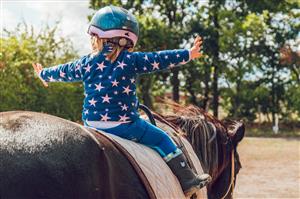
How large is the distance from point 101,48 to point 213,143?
1.65m

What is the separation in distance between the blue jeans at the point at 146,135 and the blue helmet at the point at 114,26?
478 millimetres

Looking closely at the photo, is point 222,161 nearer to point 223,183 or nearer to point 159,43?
point 223,183

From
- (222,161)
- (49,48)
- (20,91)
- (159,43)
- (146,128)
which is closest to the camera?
(146,128)

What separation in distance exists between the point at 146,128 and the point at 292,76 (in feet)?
102

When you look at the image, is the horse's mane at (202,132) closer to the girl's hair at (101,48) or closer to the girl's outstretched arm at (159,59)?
the girl's outstretched arm at (159,59)

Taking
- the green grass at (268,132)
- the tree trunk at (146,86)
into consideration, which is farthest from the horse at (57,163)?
the tree trunk at (146,86)

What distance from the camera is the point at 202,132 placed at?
445cm

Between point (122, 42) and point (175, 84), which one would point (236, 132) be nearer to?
point (122, 42)

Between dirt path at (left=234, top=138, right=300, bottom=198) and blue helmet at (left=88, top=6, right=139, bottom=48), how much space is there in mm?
7754

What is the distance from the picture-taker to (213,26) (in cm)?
3409

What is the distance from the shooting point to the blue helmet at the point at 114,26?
3201 mm

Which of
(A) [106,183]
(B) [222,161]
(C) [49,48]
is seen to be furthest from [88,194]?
(C) [49,48]

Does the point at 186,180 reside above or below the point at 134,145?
below

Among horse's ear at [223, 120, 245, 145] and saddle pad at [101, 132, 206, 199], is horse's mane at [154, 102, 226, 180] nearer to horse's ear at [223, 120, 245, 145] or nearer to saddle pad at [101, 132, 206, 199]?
horse's ear at [223, 120, 245, 145]
